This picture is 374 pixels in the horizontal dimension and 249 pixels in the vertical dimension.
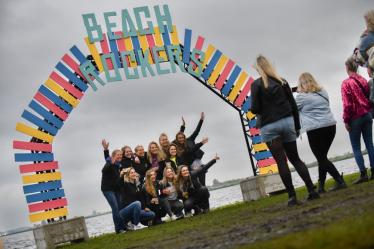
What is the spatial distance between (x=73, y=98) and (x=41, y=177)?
2.21 m

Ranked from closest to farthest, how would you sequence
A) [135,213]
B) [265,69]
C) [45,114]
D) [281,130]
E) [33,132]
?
[281,130], [265,69], [135,213], [33,132], [45,114]

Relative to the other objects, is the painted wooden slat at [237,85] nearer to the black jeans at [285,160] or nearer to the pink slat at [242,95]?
the pink slat at [242,95]

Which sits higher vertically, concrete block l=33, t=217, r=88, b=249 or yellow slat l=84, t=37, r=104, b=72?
yellow slat l=84, t=37, r=104, b=72

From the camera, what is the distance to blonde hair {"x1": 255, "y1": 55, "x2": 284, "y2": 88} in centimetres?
636

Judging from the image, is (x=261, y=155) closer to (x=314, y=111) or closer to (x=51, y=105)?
(x=51, y=105)

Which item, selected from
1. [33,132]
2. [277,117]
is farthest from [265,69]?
[33,132]

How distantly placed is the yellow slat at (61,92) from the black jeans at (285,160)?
7.69 meters

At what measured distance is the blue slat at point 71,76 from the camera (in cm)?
1288

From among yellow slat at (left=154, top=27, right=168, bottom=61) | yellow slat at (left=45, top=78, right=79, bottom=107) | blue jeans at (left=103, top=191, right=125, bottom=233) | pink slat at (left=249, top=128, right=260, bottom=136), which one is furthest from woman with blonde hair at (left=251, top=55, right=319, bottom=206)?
pink slat at (left=249, top=128, right=260, bottom=136)

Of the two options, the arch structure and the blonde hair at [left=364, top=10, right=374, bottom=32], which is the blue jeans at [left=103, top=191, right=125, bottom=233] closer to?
the arch structure

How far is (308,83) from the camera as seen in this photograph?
7242 millimetres

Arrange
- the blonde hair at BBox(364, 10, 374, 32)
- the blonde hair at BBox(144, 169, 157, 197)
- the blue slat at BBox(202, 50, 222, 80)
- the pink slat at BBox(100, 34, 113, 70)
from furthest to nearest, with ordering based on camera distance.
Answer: the blue slat at BBox(202, 50, 222, 80), the pink slat at BBox(100, 34, 113, 70), the blonde hair at BBox(144, 169, 157, 197), the blonde hair at BBox(364, 10, 374, 32)

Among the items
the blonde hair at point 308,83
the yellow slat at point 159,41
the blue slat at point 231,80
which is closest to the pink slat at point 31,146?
the yellow slat at point 159,41

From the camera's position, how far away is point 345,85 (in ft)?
25.1
